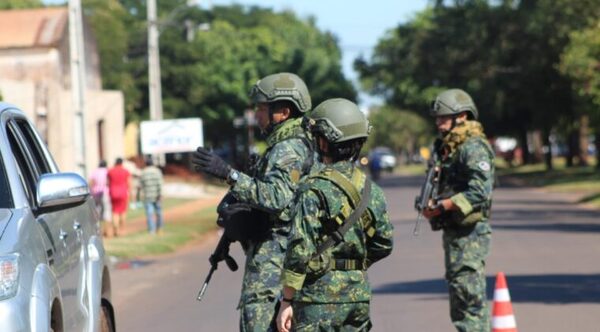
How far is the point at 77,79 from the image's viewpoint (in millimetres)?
24281

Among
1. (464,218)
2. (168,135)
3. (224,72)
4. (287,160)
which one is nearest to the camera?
(287,160)

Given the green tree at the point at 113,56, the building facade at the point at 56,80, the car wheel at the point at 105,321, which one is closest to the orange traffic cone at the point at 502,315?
the car wheel at the point at 105,321

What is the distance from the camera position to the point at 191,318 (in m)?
13.7

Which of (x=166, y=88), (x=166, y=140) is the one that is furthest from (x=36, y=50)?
(x=166, y=88)

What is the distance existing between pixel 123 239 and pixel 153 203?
1955 millimetres

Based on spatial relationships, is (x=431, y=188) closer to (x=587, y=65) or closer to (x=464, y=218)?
(x=464, y=218)

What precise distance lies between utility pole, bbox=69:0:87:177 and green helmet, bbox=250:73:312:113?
16.5m

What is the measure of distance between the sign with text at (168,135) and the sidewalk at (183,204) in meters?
1.88

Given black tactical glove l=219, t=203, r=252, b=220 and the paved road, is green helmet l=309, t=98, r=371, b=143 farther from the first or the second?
the paved road

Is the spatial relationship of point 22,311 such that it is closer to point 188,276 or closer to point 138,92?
point 188,276

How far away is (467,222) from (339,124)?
3807 mm

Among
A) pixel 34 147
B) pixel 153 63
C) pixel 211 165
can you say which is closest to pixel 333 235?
pixel 211 165

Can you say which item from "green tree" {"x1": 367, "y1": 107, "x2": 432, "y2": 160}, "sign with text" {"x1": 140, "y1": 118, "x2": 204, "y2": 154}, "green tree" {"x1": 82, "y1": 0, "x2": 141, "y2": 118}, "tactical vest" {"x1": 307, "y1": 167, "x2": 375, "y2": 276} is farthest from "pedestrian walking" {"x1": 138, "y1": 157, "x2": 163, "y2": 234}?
"green tree" {"x1": 367, "y1": 107, "x2": 432, "y2": 160}

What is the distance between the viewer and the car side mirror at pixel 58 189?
655cm
